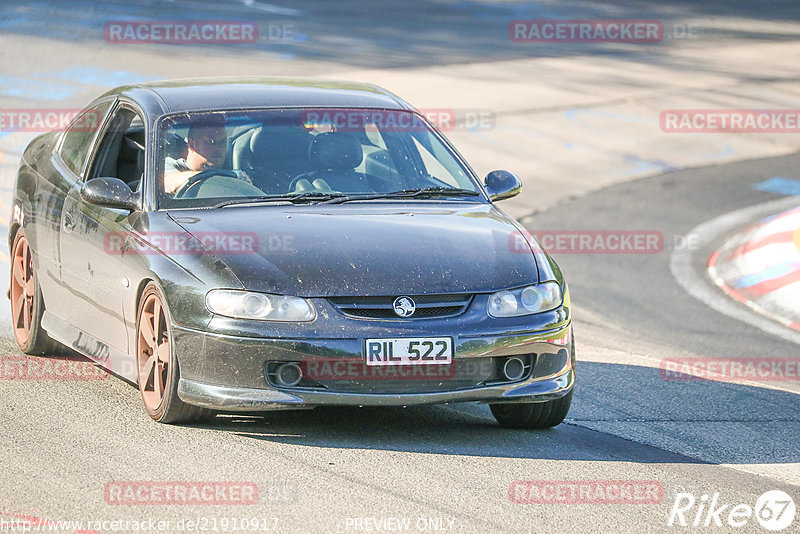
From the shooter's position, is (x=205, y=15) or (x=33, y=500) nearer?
(x=33, y=500)

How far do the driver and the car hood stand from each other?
0.96ft

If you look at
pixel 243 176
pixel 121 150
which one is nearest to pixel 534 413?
pixel 243 176

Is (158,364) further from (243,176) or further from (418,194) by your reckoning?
(418,194)

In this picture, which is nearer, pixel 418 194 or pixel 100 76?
pixel 418 194

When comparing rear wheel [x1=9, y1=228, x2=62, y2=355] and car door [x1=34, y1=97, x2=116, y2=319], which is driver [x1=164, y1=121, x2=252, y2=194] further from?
rear wheel [x1=9, y1=228, x2=62, y2=355]

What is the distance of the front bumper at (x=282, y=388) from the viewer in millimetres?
5844

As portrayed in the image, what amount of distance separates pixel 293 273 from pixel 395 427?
3.14 feet

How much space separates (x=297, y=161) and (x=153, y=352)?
4.43 feet

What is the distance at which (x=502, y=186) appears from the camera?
7.50 m

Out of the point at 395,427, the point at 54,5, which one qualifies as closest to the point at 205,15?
the point at 54,5

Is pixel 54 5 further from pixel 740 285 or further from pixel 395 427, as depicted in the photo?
pixel 395 427

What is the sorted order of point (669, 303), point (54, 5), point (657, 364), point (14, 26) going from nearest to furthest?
1. point (657, 364)
2. point (669, 303)
3. point (14, 26)
4. point (54, 5)

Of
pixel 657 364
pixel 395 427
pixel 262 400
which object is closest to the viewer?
pixel 262 400

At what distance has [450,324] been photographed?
5.96 metres
